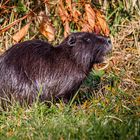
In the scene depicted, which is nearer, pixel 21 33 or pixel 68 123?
pixel 68 123

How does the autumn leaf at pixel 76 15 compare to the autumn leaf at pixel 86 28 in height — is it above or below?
above

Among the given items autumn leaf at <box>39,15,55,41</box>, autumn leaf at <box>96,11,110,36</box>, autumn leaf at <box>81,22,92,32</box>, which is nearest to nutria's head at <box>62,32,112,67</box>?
autumn leaf at <box>39,15,55,41</box>

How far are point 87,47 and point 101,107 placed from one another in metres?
0.63

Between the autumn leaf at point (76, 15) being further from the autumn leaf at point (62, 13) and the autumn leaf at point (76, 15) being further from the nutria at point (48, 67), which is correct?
the nutria at point (48, 67)

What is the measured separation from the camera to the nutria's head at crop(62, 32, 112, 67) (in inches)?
217

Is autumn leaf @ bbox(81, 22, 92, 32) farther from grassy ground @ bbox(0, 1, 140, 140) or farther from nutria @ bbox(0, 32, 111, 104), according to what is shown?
nutria @ bbox(0, 32, 111, 104)

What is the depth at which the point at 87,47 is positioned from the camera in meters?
5.53

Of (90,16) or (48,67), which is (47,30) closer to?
(90,16)

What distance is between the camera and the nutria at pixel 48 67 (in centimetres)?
525

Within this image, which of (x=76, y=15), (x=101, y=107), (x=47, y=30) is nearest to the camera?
(x=101, y=107)

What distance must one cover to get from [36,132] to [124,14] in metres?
3.26

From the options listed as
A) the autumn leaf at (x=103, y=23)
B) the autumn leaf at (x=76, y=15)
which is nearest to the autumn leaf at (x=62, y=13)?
the autumn leaf at (x=76, y=15)

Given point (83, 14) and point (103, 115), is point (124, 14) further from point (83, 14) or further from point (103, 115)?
point (103, 115)

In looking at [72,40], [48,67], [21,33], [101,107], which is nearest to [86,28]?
[21,33]
